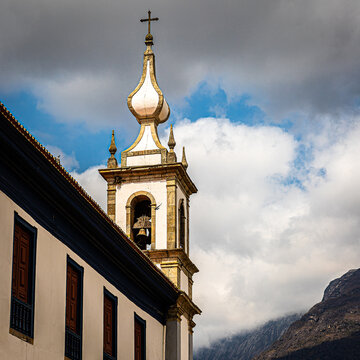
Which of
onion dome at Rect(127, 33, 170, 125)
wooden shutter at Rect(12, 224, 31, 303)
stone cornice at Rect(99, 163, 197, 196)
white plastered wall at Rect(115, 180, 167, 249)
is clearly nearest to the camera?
wooden shutter at Rect(12, 224, 31, 303)

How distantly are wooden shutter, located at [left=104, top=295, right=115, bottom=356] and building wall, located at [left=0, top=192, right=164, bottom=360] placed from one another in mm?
322

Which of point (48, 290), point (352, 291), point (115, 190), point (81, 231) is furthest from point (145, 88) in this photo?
point (352, 291)

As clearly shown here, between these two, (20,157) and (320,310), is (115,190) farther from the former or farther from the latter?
(320,310)

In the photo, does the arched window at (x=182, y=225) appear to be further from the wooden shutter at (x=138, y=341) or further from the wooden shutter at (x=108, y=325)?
the wooden shutter at (x=108, y=325)

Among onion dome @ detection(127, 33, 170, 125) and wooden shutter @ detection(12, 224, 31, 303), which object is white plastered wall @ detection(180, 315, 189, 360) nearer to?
onion dome @ detection(127, 33, 170, 125)

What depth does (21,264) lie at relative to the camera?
16891 mm

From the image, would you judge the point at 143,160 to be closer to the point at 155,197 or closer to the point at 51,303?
the point at 155,197

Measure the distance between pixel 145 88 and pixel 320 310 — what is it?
109301mm

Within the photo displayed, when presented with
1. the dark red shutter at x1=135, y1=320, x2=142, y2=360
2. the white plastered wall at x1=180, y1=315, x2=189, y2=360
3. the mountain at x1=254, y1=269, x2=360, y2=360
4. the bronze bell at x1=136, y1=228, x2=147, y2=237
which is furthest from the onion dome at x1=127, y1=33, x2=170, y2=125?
the mountain at x1=254, y1=269, x2=360, y2=360

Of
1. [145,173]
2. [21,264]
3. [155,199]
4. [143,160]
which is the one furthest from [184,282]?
→ [21,264]

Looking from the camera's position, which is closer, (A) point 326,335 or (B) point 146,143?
(B) point 146,143

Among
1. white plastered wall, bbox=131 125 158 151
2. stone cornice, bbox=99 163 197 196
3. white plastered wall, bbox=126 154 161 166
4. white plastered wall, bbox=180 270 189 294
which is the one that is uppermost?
white plastered wall, bbox=131 125 158 151

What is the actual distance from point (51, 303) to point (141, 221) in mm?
14793

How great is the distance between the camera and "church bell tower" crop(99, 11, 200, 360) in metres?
31.2
